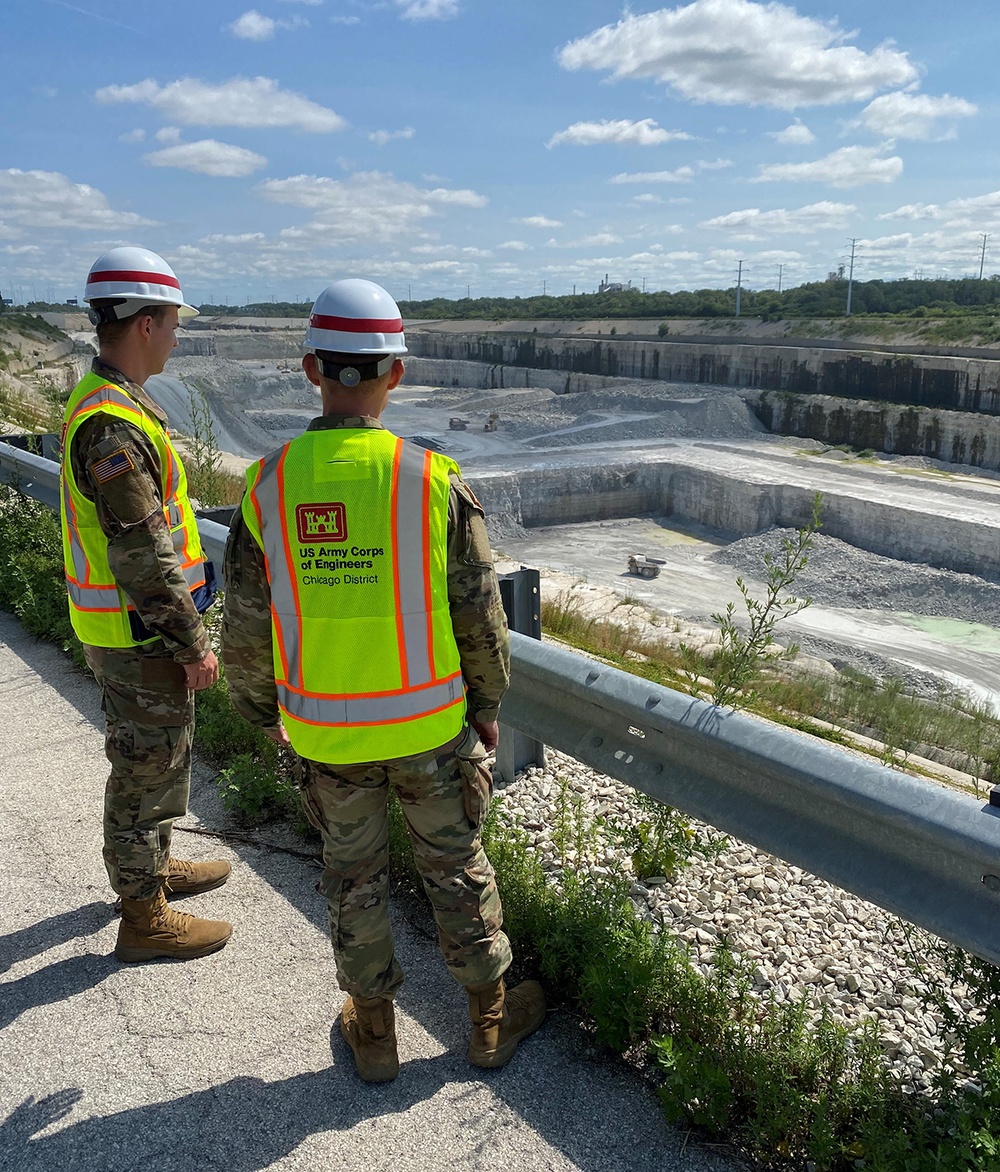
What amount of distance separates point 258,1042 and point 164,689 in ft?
3.71

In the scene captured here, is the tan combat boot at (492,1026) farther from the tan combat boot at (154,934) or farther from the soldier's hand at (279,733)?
the tan combat boot at (154,934)

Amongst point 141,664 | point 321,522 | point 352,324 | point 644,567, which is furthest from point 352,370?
Answer: point 644,567

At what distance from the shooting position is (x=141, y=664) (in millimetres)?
2979

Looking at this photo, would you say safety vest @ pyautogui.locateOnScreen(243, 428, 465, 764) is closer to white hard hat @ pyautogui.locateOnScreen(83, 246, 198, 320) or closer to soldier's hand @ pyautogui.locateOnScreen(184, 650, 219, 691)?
soldier's hand @ pyautogui.locateOnScreen(184, 650, 219, 691)

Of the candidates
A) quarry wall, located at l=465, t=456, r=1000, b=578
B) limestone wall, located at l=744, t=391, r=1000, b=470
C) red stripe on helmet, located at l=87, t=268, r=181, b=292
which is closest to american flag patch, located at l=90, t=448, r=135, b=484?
red stripe on helmet, located at l=87, t=268, r=181, b=292

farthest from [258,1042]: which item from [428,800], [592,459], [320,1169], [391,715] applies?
[592,459]

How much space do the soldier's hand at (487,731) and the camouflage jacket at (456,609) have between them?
20 mm

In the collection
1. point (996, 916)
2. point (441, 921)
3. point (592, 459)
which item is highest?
point (996, 916)

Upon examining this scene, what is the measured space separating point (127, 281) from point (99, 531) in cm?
81

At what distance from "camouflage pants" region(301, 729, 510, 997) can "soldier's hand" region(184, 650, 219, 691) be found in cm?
68

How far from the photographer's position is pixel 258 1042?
2.54 metres

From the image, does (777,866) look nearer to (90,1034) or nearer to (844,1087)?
(844,1087)

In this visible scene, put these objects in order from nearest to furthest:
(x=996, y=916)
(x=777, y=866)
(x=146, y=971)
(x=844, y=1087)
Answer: (x=996, y=916) < (x=844, y=1087) < (x=146, y=971) < (x=777, y=866)

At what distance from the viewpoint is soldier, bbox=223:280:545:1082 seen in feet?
7.14
